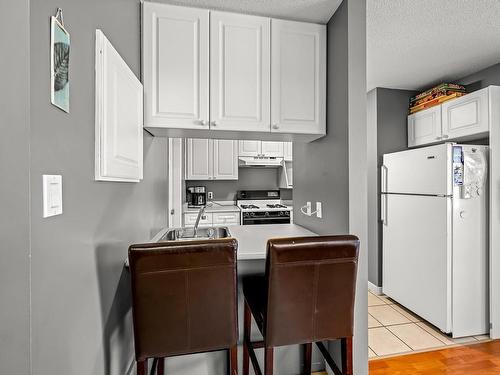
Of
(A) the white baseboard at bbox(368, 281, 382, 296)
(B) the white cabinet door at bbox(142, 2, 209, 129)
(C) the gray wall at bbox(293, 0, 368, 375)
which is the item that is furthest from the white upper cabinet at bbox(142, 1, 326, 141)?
(A) the white baseboard at bbox(368, 281, 382, 296)

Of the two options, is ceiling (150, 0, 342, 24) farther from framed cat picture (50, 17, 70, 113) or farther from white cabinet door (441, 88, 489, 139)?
white cabinet door (441, 88, 489, 139)

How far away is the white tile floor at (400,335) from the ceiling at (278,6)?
2580 millimetres

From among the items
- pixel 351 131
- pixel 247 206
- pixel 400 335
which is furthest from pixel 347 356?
pixel 247 206

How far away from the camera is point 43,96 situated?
0.70 meters

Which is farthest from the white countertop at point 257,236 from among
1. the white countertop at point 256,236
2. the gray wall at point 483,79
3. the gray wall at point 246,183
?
the gray wall at point 483,79

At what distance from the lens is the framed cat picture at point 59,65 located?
2.40ft

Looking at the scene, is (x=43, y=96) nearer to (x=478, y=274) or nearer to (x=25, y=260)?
(x=25, y=260)

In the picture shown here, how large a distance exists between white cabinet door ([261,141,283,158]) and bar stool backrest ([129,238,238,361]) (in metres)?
3.08

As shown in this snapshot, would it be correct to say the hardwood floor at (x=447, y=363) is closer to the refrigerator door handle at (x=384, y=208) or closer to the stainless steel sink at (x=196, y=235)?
the refrigerator door handle at (x=384, y=208)

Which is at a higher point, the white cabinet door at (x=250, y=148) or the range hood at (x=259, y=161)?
the white cabinet door at (x=250, y=148)

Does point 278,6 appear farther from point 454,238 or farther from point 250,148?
point 250,148

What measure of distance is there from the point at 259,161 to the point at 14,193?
11.5 ft

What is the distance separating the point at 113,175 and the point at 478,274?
119 inches

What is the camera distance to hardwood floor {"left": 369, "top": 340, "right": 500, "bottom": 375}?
1.87 meters
